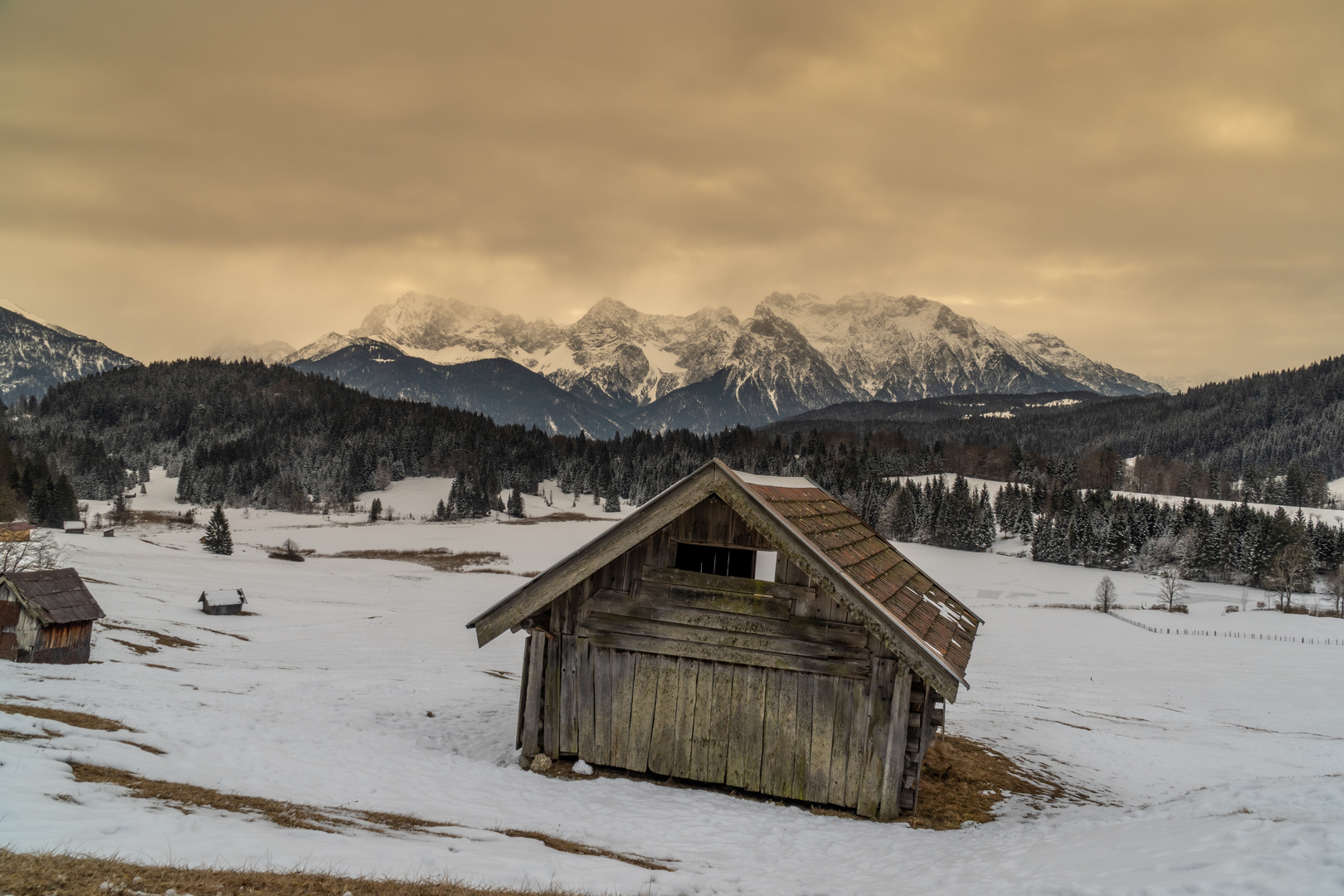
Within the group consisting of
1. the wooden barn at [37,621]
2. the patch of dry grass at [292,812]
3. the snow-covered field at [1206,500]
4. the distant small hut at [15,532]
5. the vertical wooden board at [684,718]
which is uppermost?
the snow-covered field at [1206,500]

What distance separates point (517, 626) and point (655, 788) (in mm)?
3587

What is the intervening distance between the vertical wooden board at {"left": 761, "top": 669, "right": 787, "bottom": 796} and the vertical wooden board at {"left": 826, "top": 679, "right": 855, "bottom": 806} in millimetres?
825

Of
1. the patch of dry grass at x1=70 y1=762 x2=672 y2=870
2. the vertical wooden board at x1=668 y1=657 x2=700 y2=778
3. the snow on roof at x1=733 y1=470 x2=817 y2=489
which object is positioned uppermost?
the snow on roof at x1=733 y1=470 x2=817 y2=489

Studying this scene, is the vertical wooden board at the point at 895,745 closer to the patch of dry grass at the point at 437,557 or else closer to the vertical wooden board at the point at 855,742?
the vertical wooden board at the point at 855,742

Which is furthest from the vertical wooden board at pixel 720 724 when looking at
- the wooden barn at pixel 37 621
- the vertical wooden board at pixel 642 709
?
the wooden barn at pixel 37 621

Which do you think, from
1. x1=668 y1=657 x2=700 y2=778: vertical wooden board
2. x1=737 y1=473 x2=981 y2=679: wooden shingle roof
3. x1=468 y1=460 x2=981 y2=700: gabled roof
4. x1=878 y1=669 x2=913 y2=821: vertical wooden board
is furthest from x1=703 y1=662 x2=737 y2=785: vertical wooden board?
x1=737 y1=473 x2=981 y2=679: wooden shingle roof

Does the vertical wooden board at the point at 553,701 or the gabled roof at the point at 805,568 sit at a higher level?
the gabled roof at the point at 805,568

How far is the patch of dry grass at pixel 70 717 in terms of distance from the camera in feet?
38.1

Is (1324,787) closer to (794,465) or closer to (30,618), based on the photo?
(30,618)

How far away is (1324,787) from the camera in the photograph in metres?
8.70

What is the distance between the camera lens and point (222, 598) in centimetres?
4750

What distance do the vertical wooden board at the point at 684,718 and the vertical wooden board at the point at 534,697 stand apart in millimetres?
2460

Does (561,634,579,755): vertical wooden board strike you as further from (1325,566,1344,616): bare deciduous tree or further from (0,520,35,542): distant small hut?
(1325,566,1344,616): bare deciduous tree

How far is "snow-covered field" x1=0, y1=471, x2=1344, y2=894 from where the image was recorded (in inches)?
272
